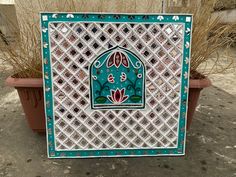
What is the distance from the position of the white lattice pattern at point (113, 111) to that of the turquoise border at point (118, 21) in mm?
30

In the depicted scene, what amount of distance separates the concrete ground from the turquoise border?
4 centimetres

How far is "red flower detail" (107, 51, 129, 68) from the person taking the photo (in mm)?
1603

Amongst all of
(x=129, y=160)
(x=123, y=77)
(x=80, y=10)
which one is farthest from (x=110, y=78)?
(x=80, y=10)

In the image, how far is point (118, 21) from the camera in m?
1.57

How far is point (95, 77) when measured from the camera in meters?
1.63

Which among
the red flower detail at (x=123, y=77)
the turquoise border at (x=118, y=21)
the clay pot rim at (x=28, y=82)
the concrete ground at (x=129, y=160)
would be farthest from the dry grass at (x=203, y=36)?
the clay pot rim at (x=28, y=82)

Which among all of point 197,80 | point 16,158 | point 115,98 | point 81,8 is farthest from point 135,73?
point 16,158

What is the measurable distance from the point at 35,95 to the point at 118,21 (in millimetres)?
852

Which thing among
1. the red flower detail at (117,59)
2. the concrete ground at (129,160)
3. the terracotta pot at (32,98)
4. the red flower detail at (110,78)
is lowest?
the concrete ground at (129,160)

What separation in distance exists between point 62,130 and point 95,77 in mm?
430

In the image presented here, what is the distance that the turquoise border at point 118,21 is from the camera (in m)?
1.55

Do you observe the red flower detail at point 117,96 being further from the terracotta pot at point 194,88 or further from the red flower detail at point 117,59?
the terracotta pot at point 194,88

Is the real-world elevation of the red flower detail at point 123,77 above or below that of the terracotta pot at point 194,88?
above

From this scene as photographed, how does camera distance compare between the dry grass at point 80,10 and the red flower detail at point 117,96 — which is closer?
the red flower detail at point 117,96
